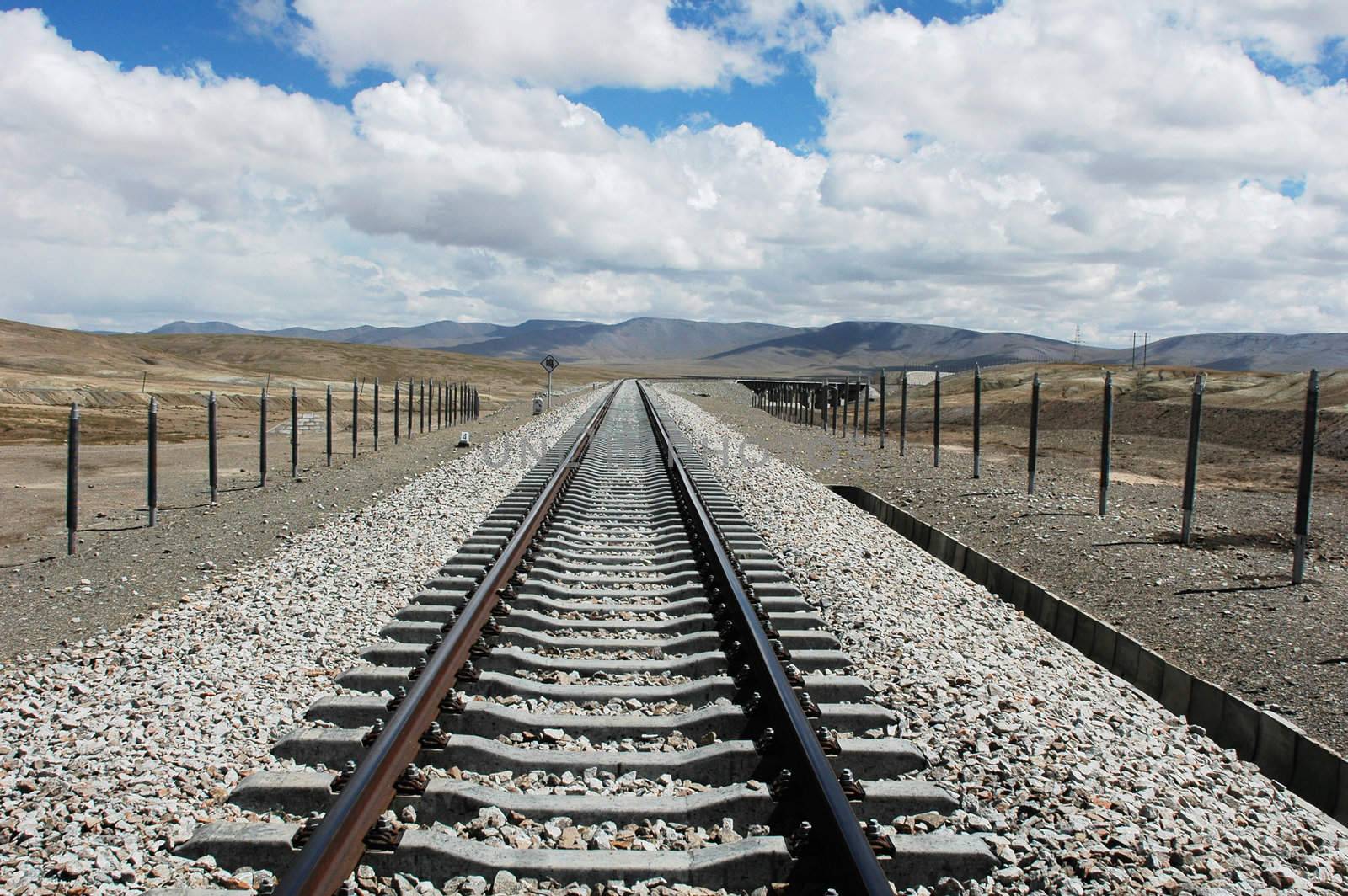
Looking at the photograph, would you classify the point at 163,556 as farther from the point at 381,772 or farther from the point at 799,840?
the point at 799,840

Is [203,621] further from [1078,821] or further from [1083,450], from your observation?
[1083,450]

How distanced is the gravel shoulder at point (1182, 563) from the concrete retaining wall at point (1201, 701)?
402mm

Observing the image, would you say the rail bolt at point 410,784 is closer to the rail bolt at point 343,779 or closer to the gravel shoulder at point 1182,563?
the rail bolt at point 343,779

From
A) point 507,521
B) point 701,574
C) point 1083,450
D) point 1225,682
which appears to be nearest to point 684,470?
point 507,521

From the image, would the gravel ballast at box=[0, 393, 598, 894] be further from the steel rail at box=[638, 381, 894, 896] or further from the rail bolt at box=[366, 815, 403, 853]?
the steel rail at box=[638, 381, 894, 896]

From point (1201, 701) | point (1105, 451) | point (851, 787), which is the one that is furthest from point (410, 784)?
point (1105, 451)

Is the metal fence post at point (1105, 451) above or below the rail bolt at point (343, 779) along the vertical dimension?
above

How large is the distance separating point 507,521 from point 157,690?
13.9ft

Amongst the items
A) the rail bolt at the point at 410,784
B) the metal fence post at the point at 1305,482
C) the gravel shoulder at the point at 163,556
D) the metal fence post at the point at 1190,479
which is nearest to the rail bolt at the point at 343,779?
the rail bolt at the point at 410,784

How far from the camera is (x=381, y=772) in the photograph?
3418mm

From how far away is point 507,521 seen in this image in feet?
29.2

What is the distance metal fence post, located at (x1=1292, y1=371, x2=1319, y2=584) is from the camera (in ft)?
26.1

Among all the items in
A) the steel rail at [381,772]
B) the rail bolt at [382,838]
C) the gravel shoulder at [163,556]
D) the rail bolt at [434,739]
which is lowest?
the gravel shoulder at [163,556]

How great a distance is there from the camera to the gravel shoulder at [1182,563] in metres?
6.07
